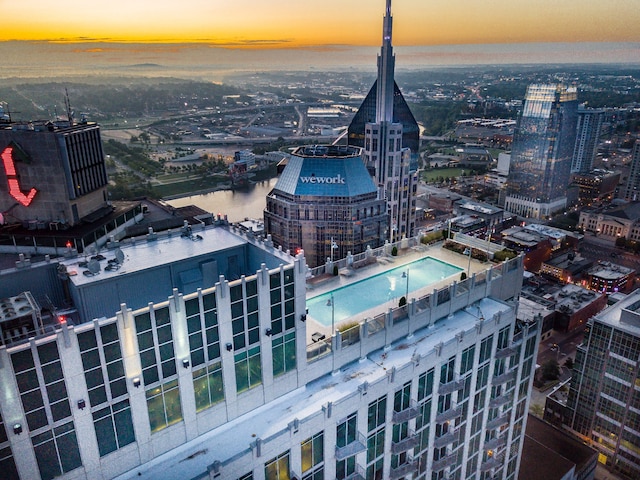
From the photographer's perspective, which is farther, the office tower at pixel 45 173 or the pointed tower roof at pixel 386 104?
the pointed tower roof at pixel 386 104

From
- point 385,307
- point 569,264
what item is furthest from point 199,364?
point 569,264

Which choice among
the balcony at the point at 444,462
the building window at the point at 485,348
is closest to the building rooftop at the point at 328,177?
the building window at the point at 485,348

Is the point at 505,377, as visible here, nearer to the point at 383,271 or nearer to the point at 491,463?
the point at 491,463

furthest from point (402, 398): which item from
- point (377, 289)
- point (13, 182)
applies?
point (13, 182)

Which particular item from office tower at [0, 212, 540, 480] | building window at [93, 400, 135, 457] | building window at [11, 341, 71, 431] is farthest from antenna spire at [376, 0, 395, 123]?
building window at [11, 341, 71, 431]

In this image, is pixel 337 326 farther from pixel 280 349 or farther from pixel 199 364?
pixel 199 364

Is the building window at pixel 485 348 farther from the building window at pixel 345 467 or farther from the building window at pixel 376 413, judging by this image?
the building window at pixel 345 467
